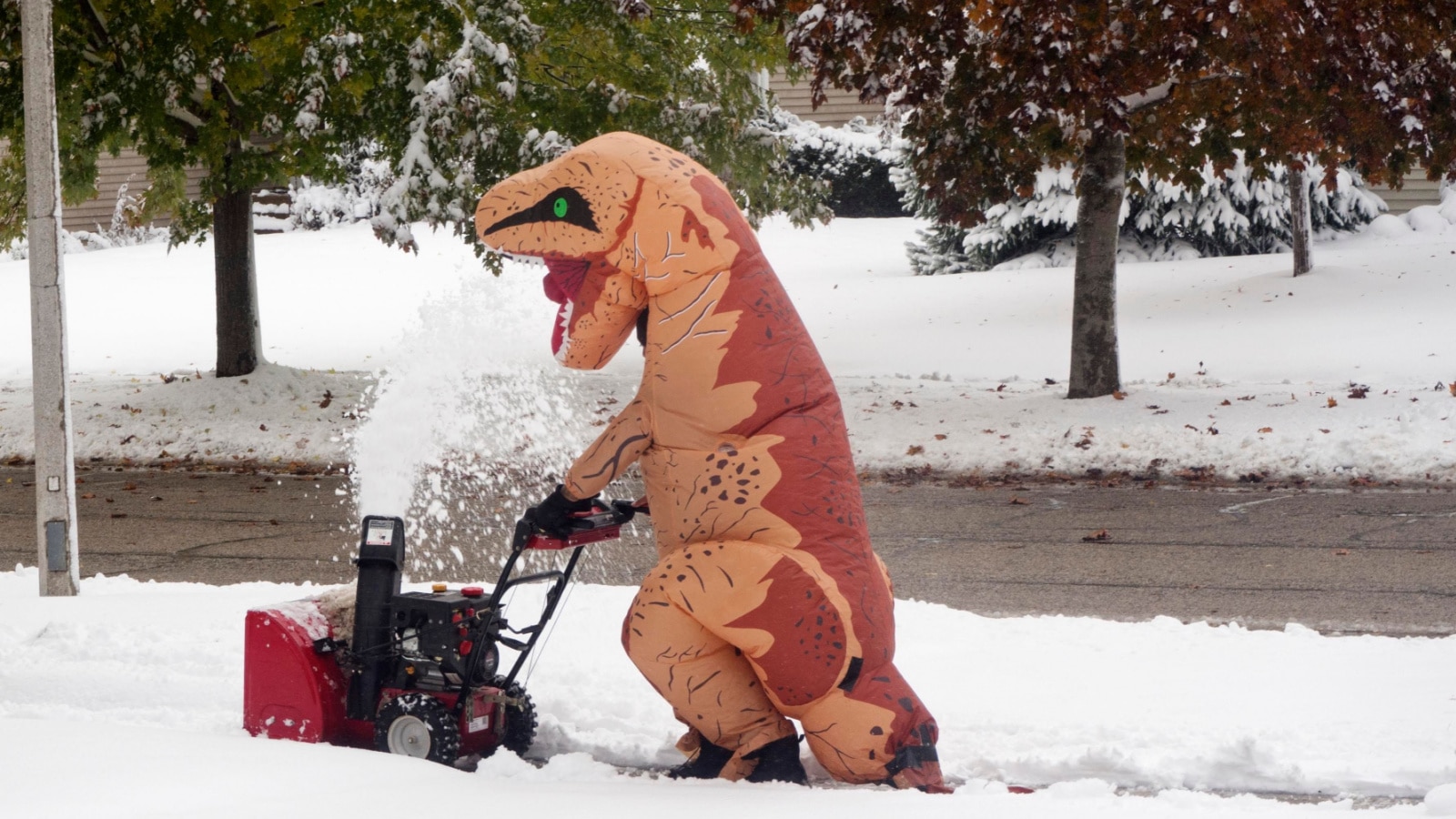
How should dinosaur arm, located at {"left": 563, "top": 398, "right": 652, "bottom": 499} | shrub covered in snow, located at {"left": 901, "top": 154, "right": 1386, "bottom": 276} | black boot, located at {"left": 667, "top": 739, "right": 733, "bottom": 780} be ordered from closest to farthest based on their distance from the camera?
1. dinosaur arm, located at {"left": 563, "top": 398, "right": 652, "bottom": 499}
2. black boot, located at {"left": 667, "top": 739, "right": 733, "bottom": 780}
3. shrub covered in snow, located at {"left": 901, "top": 154, "right": 1386, "bottom": 276}

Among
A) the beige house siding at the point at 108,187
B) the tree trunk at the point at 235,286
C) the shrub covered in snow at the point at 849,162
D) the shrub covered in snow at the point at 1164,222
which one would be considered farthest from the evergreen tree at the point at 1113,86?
the beige house siding at the point at 108,187

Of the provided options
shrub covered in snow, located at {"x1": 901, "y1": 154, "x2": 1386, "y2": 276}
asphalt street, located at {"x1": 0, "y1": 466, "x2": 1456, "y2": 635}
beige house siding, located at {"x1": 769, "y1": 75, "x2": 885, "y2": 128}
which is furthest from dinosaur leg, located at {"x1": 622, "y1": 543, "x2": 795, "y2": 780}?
beige house siding, located at {"x1": 769, "y1": 75, "x2": 885, "y2": 128}

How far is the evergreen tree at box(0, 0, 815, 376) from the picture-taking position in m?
11.9

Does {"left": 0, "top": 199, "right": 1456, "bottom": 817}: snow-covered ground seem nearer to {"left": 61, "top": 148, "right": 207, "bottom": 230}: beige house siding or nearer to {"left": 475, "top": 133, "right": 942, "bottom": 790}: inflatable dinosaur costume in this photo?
{"left": 475, "top": 133, "right": 942, "bottom": 790}: inflatable dinosaur costume

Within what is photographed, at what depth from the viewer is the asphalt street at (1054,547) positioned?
7.08 meters

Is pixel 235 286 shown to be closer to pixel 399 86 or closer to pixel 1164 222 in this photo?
pixel 399 86

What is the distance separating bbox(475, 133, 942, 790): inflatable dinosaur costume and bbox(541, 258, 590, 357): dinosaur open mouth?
11 cm

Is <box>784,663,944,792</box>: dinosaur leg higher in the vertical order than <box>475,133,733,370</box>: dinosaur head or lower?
lower

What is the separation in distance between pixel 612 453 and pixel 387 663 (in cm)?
108

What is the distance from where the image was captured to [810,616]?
160 inches

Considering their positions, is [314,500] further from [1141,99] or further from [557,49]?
[1141,99]

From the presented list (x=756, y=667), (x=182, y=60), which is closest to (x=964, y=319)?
(x=182, y=60)

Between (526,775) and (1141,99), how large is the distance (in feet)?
33.7

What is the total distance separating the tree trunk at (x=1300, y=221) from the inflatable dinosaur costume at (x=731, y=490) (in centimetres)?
1518
